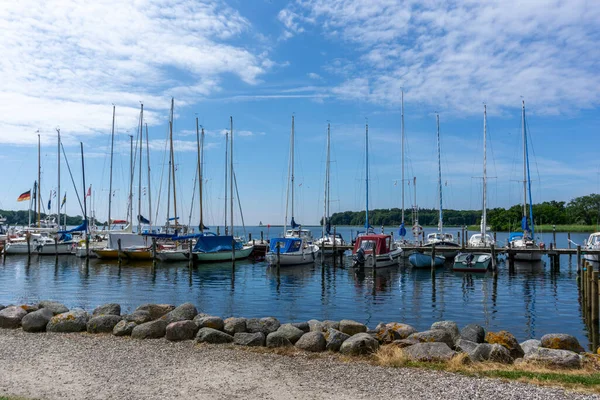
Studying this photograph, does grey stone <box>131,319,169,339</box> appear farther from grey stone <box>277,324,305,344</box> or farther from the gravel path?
grey stone <box>277,324,305,344</box>

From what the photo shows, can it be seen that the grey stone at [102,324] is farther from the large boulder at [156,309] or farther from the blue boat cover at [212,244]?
the blue boat cover at [212,244]

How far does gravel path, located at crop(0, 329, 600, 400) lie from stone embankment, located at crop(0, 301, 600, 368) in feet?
3.14

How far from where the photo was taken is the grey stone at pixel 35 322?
16734 millimetres

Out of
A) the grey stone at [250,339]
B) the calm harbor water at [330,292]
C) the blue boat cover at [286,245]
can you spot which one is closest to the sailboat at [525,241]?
the calm harbor water at [330,292]

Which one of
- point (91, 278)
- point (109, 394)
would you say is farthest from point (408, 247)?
point (109, 394)

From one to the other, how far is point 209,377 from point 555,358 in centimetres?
838

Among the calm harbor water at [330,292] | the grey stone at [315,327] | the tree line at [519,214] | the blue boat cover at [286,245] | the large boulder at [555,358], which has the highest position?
the tree line at [519,214]

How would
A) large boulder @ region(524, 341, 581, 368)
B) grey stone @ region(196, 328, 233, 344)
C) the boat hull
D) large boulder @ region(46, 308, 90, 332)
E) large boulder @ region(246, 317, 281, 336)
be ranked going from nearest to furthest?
large boulder @ region(524, 341, 581, 368)
grey stone @ region(196, 328, 233, 344)
large boulder @ region(246, 317, 281, 336)
large boulder @ region(46, 308, 90, 332)
the boat hull

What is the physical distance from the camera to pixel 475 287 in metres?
36.0

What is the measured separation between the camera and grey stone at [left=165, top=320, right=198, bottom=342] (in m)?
15.3

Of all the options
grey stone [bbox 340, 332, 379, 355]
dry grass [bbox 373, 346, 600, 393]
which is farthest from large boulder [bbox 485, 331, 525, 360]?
grey stone [bbox 340, 332, 379, 355]

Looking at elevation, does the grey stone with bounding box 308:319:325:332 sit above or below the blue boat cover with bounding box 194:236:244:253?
below

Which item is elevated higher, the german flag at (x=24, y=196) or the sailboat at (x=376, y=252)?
the german flag at (x=24, y=196)

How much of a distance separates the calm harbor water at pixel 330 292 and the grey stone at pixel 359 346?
8881mm
